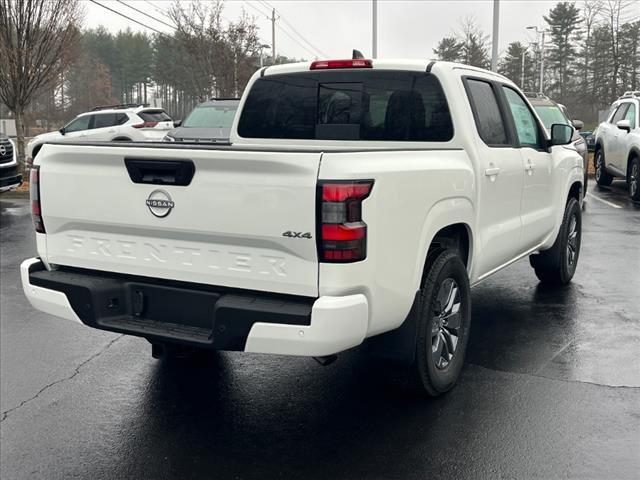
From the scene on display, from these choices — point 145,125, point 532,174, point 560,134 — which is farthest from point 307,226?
point 145,125

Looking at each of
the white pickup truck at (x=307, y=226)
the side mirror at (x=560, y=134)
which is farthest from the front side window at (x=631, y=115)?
the white pickup truck at (x=307, y=226)

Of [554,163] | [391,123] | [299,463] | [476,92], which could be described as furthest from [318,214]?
[554,163]

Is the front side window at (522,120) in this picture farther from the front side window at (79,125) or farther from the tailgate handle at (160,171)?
the front side window at (79,125)

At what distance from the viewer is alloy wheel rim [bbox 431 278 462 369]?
405 centimetres

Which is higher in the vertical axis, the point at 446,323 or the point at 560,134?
the point at 560,134

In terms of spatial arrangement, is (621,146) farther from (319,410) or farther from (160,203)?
(160,203)

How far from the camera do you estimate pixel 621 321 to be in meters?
5.67

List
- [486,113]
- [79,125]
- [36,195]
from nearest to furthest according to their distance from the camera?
[36,195] → [486,113] → [79,125]

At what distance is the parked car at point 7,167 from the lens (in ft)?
41.8

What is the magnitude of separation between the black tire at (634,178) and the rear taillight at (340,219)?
39.1 feet

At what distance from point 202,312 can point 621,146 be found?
13.0 metres

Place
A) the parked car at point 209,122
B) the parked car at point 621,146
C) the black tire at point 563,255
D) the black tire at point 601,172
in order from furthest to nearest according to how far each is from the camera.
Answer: the black tire at point 601,172
the parked car at point 209,122
the parked car at point 621,146
the black tire at point 563,255

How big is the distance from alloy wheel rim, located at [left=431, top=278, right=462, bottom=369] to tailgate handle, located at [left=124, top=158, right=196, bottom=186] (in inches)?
61.1

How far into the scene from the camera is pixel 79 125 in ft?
71.8
